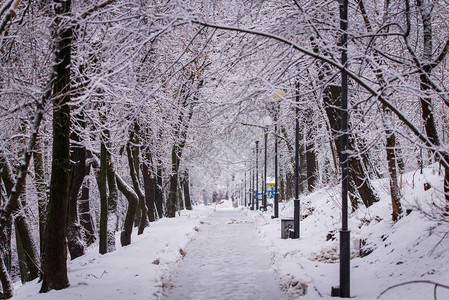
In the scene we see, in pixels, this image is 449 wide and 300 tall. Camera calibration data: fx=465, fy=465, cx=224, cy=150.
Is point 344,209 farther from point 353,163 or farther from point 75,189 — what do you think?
point 75,189

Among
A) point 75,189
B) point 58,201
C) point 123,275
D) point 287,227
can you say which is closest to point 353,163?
point 287,227

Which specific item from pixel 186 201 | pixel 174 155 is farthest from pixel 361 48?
pixel 186 201

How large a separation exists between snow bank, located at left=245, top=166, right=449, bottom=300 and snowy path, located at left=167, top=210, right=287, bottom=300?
0.41 metres

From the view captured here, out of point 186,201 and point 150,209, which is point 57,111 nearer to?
point 150,209

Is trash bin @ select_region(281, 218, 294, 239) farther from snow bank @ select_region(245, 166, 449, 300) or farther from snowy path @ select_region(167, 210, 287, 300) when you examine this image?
snow bank @ select_region(245, 166, 449, 300)

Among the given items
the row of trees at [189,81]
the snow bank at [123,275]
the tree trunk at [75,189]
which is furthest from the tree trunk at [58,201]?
the tree trunk at [75,189]

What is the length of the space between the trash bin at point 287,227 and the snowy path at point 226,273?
2.78ft

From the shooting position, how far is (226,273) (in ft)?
34.1

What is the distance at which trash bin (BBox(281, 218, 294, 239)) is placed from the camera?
15031 millimetres

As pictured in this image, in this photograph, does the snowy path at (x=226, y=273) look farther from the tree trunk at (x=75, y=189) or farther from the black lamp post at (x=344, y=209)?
the tree trunk at (x=75, y=189)

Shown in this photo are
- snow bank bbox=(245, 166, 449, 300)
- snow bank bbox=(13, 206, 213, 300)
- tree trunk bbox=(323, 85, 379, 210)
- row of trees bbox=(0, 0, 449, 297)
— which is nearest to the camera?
row of trees bbox=(0, 0, 449, 297)

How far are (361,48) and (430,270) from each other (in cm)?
376

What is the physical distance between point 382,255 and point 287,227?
6.52 meters

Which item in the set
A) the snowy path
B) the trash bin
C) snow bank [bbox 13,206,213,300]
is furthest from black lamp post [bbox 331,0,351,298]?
the trash bin
